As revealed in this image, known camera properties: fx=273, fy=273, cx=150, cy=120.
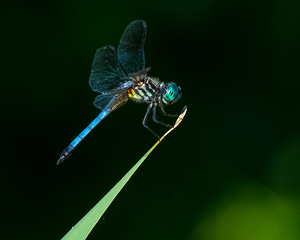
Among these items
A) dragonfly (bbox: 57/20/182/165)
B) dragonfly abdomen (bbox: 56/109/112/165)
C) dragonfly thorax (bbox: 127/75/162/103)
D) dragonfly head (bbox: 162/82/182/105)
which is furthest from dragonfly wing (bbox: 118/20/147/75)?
dragonfly abdomen (bbox: 56/109/112/165)

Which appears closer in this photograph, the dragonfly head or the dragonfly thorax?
the dragonfly head

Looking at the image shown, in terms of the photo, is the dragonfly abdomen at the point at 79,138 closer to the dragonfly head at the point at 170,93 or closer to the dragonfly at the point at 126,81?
the dragonfly at the point at 126,81

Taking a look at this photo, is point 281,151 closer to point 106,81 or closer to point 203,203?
point 203,203

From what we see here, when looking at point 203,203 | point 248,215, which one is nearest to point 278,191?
point 248,215

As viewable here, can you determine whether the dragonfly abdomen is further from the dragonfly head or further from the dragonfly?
the dragonfly head

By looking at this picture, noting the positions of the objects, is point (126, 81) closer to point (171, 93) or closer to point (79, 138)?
point (171, 93)

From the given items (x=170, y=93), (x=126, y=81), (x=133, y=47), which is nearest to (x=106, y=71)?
(x=126, y=81)
